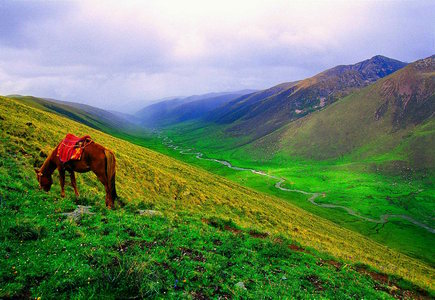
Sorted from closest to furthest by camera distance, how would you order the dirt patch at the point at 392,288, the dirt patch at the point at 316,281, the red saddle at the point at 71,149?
the dirt patch at the point at 316,281 < the dirt patch at the point at 392,288 < the red saddle at the point at 71,149

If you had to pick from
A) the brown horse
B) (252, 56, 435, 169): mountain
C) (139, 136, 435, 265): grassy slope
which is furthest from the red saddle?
(252, 56, 435, 169): mountain

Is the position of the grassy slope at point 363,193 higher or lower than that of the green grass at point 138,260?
lower

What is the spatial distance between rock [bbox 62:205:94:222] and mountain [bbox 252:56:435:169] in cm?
16444

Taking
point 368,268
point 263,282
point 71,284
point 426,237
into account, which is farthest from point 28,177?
point 426,237

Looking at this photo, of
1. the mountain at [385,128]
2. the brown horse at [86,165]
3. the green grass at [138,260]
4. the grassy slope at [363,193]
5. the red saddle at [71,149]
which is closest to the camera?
the green grass at [138,260]

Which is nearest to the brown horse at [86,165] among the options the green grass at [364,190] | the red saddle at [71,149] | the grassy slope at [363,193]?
the red saddle at [71,149]

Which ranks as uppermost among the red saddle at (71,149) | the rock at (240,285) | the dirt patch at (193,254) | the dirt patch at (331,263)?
the red saddle at (71,149)

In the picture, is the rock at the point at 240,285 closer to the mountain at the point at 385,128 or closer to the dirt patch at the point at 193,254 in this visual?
the dirt patch at the point at 193,254

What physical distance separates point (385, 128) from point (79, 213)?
20164 centimetres

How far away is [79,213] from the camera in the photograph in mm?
13203

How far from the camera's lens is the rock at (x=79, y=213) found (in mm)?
12563

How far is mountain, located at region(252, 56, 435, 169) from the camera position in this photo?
14626cm

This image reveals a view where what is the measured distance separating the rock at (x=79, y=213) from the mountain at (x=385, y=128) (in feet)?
539

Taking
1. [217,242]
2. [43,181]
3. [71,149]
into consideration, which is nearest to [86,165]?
[71,149]
